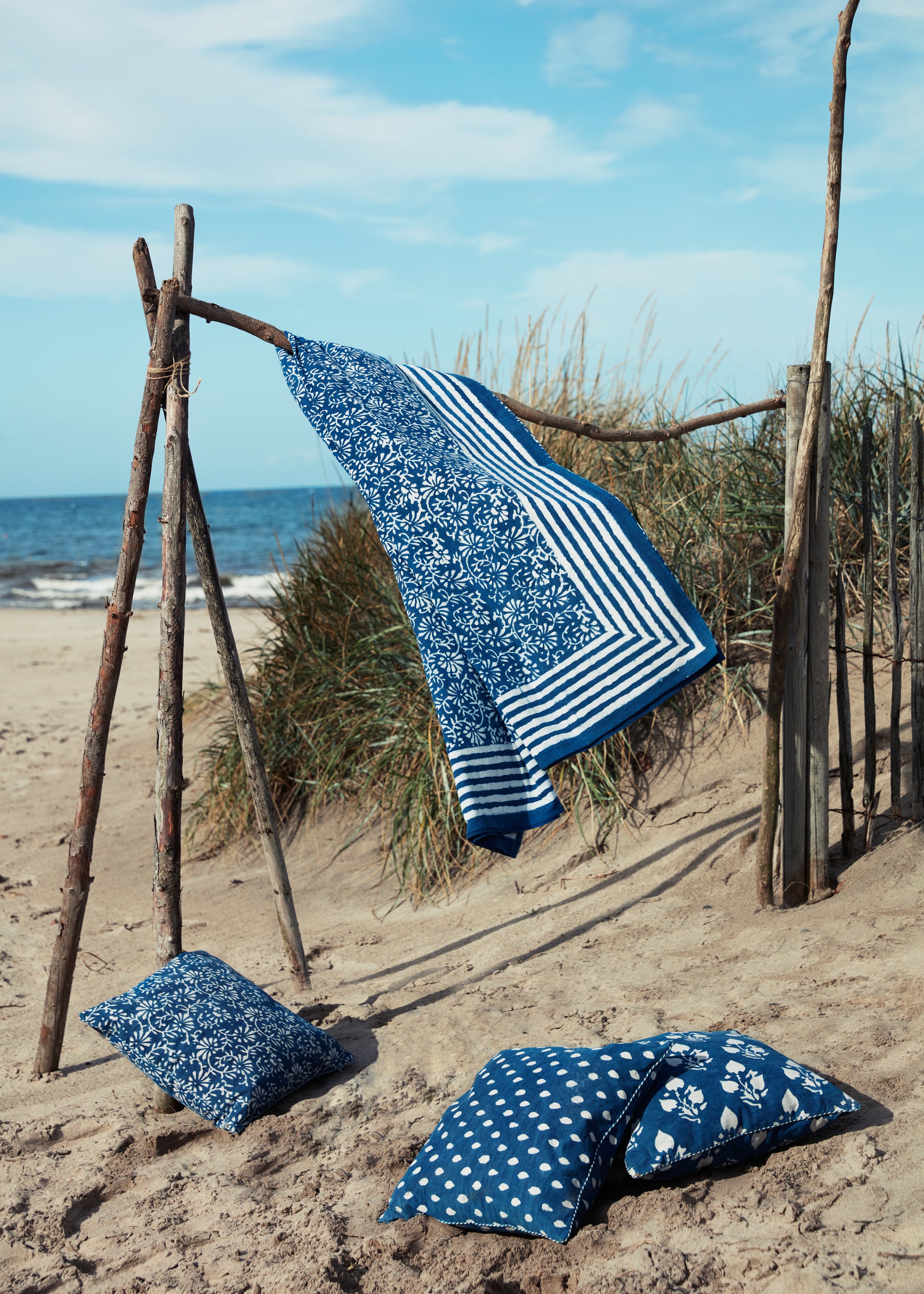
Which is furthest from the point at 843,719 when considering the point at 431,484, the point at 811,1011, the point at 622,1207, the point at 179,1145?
the point at 179,1145

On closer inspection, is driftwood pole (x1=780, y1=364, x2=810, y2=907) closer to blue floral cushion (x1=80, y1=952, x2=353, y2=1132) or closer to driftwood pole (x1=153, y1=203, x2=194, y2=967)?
blue floral cushion (x1=80, y1=952, x2=353, y2=1132)

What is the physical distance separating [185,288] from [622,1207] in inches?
114

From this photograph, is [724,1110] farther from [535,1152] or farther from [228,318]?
[228,318]

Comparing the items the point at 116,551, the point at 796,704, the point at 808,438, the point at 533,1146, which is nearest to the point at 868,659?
the point at 796,704

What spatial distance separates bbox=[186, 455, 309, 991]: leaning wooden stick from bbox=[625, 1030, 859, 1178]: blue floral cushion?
5.52 feet

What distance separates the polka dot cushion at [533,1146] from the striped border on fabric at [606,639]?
0.79m

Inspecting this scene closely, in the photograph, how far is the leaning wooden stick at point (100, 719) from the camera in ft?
9.91

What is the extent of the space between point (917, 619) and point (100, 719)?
2737 mm

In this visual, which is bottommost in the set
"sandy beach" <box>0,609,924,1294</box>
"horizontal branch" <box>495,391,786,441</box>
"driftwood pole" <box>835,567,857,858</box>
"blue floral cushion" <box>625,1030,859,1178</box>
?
"sandy beach" <box>0,609,924,1294</box>

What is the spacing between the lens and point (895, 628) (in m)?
3.41

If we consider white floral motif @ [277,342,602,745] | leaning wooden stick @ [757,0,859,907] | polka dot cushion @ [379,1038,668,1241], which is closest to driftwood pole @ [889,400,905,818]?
leaning wooden stick @ [757,0,859,907]

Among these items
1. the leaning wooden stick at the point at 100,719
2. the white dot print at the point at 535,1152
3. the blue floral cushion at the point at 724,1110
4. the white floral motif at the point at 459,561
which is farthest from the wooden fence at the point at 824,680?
the leaning wooden stick at the point at 100,719

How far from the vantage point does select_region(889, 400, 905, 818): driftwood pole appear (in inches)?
130

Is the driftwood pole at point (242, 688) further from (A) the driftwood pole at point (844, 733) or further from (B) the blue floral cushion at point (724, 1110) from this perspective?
(A) the driftwood pole at point (844, 733)
